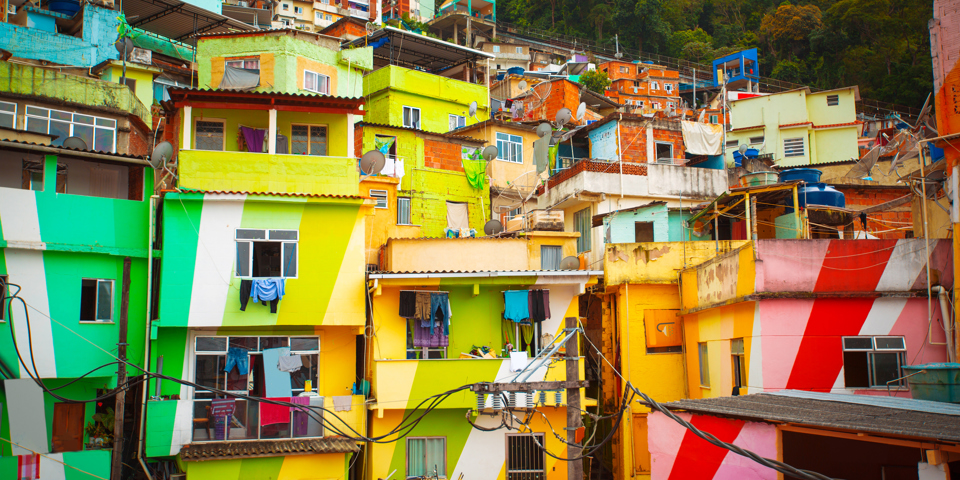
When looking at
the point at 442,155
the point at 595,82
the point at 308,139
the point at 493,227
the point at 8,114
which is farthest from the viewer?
the point at 595,82

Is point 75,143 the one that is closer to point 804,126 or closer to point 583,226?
point 583,226

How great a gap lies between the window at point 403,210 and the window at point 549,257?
6534mm

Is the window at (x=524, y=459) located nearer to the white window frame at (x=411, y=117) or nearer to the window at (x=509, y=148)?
the window at (x=509, y=148)

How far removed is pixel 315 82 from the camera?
3078 cm

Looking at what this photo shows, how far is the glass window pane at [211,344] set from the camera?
61.0ft

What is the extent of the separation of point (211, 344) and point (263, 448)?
302cm

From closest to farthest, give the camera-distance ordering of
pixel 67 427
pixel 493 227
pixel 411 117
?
pixel 67 427, pixel 493 227, pixel 411 117

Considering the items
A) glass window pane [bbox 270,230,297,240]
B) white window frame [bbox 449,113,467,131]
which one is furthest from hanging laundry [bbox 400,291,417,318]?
white window frame [bbox 449,113,467,131]

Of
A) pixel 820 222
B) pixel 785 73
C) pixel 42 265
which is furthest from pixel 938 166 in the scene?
pixel 785 73

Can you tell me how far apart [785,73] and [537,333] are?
55.2m

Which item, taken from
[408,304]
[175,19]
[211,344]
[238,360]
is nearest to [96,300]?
[211,344]

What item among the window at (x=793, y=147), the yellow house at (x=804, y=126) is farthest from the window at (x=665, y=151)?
the window at (x=793, y=147)

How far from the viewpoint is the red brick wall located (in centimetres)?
2933

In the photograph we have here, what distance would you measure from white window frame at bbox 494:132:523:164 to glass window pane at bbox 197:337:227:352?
16.0m
